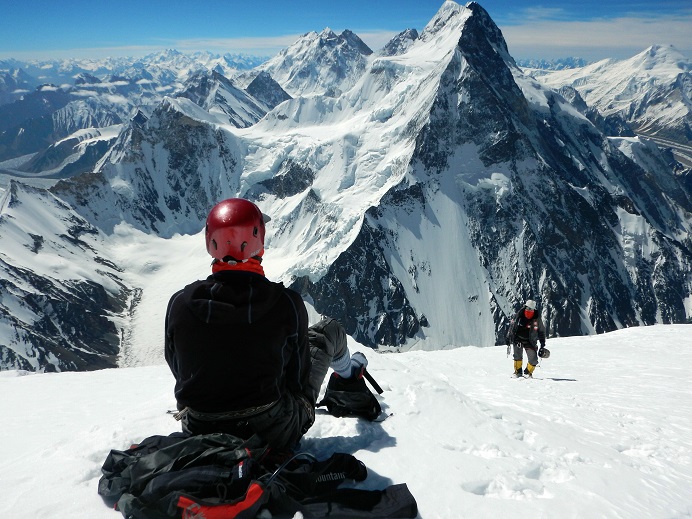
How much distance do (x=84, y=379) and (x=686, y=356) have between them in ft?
82.8

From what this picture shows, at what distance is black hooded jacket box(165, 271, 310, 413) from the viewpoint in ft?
15.5

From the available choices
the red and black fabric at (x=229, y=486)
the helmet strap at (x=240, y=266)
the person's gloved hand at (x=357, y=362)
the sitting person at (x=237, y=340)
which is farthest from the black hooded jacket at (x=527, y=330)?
the helmet strap at (x=240, y=266)

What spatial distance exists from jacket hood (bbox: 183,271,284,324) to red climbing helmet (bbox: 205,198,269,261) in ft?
0.85

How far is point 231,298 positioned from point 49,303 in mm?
197702

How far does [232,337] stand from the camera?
473 cm

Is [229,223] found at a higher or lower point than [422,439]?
higher

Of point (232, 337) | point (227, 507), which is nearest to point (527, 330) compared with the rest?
point (232, 337)

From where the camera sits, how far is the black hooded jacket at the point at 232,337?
186 inches

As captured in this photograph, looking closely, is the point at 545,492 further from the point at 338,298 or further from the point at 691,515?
the point at 338,298

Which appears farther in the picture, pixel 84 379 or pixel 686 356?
pixel 686 356

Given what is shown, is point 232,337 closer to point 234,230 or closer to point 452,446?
point 234,230

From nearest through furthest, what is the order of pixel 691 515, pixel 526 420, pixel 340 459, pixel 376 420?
pixel 340 459, pixel 691 515, pixel 376 420, pixel 526 420

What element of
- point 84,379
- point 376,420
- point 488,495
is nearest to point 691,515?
point 488,495

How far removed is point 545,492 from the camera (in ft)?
18.0
